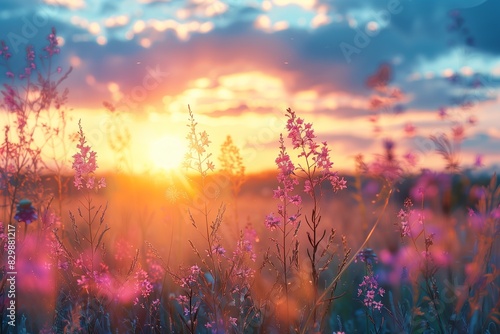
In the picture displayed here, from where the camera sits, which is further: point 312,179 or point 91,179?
point 91,179

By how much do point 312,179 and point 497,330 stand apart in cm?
238

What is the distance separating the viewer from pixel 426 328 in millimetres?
4348

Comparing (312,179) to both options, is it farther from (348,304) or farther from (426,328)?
(348,304)

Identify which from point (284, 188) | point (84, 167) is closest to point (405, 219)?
point (284, 188)

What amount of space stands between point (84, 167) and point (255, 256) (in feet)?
4.66

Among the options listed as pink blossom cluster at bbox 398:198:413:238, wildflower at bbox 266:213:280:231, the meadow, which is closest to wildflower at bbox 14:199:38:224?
the meadow

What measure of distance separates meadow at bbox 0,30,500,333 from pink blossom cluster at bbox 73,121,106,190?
1 cm

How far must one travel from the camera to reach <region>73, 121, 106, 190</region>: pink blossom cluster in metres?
3.93

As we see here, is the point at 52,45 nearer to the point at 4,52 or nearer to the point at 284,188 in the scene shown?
the point at 4,52

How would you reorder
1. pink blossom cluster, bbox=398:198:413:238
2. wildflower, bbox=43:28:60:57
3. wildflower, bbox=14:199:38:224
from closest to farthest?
pink blossom cluster, bbox=398:198:413:238 < wildflower, bbox=14:199:38:224 < wildflower, bbox=43:28:60:57

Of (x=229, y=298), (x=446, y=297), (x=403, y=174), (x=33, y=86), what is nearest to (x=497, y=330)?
(x=446, y=297)

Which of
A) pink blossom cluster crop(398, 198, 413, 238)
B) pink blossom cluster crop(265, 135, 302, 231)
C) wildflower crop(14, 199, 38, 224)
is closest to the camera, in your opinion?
pink blossom cluster crop(265, 135, 302, 231)

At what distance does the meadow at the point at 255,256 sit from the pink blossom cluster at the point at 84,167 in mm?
10

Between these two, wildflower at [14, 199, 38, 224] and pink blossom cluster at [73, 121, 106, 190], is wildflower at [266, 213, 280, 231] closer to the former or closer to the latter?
pink blossom cluster at [73, 121, 106, 190]
